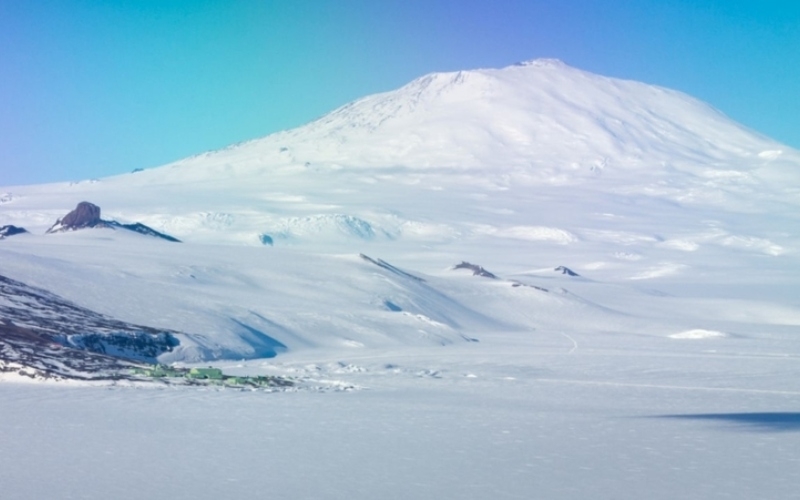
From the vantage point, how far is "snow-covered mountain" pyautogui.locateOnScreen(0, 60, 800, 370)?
28.2 meters

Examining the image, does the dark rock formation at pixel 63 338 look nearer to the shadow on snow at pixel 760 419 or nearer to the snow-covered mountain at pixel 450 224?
the snow-covered mountain at pixel 450 224

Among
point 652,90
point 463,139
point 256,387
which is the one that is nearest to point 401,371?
point 256,387

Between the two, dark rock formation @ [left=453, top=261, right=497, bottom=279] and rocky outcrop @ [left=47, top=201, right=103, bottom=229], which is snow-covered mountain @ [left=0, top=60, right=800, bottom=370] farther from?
rocky outcrop @ [left=47, top=201, right=103, bottom=229]

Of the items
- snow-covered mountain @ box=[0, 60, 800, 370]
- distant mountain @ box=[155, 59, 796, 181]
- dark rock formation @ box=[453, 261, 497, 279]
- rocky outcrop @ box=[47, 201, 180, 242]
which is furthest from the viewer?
distant mountain @ box=[155, 59, 796, 181]

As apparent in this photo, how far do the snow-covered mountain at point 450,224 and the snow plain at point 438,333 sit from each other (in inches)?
10.0

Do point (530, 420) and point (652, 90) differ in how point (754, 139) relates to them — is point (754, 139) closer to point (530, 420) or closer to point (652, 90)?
point (652, 90)

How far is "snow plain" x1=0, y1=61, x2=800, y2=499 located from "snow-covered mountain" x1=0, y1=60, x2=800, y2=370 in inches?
10.0

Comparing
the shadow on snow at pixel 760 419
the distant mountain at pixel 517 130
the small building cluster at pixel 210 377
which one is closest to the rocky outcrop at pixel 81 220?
the small building cluster at pixel 210 377

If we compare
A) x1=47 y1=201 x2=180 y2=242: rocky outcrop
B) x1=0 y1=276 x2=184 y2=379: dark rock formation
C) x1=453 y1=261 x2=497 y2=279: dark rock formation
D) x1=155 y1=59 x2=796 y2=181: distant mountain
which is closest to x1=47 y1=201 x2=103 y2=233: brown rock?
x1=47 y1=201 x2=180 y2=242: rocky outcrop

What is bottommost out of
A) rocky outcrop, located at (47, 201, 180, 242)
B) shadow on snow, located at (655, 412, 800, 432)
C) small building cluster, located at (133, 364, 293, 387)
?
small building cluster, located at (133, 364, 293, 387)

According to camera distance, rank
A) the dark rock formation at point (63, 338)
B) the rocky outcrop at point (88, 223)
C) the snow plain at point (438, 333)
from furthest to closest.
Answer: the rocky outcrop at point (88, 223) → the dark rock formation at point (63, 338) → the snow plain at point (438, 333)

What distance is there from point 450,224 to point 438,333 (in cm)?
5319

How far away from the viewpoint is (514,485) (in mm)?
8719

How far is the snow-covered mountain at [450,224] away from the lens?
92.4 ft
